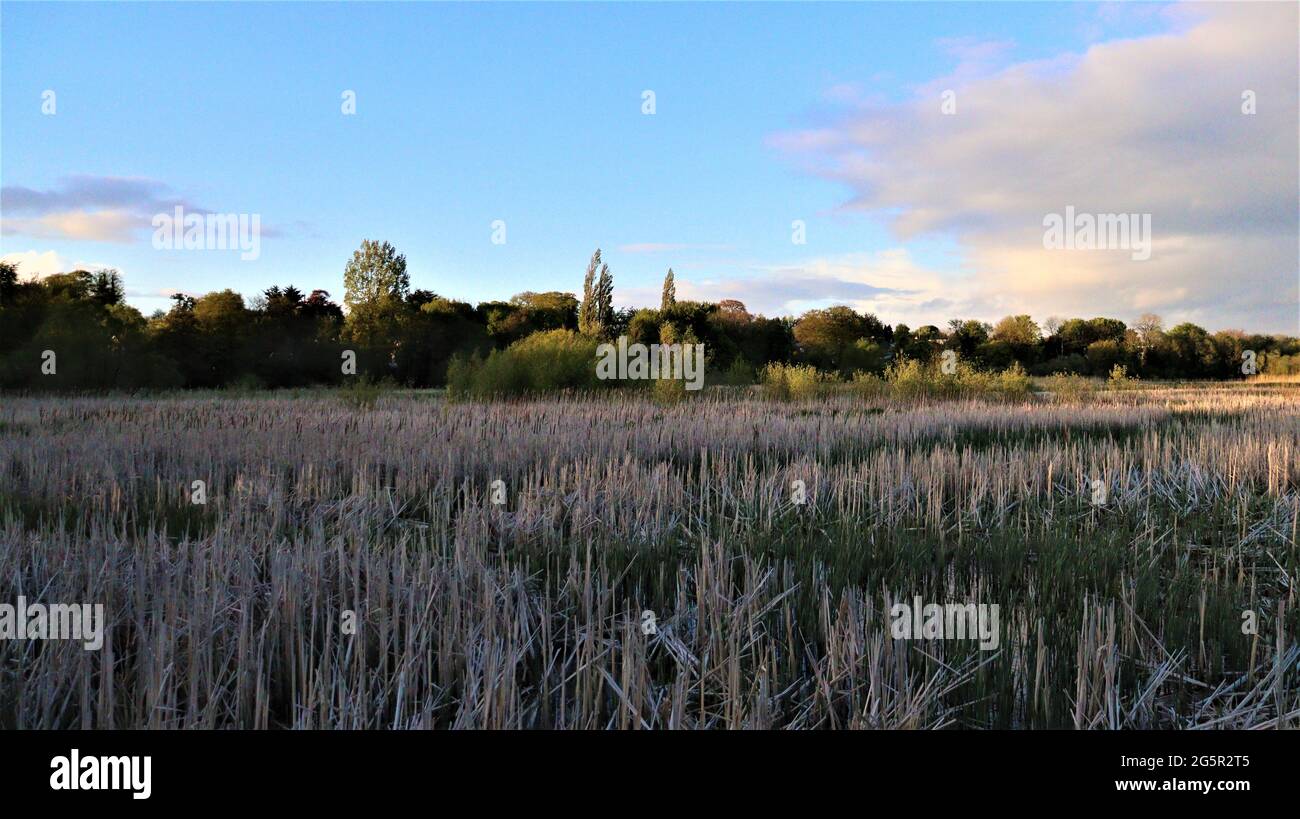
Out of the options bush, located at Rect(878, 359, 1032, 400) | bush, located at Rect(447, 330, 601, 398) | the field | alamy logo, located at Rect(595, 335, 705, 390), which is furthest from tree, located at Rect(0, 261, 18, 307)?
bush, located at Rect(878, 359, 1032, 400)

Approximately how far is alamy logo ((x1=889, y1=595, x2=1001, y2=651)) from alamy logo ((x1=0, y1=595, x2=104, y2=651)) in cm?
297

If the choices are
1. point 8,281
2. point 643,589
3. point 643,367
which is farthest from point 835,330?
point 643,589

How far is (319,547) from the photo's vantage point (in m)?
3.67

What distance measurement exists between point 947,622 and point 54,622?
11.6 feet

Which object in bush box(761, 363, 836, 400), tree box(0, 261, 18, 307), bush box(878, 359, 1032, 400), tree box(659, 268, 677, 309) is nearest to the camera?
bush box(761, 363, 836, 400)

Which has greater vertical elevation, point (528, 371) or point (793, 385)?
point (528, 371)

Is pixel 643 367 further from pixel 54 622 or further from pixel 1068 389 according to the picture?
pixel 54 622

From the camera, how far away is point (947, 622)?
9.87 feet

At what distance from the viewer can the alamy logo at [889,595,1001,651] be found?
2891mm

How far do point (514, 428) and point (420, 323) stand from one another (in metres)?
33.4
